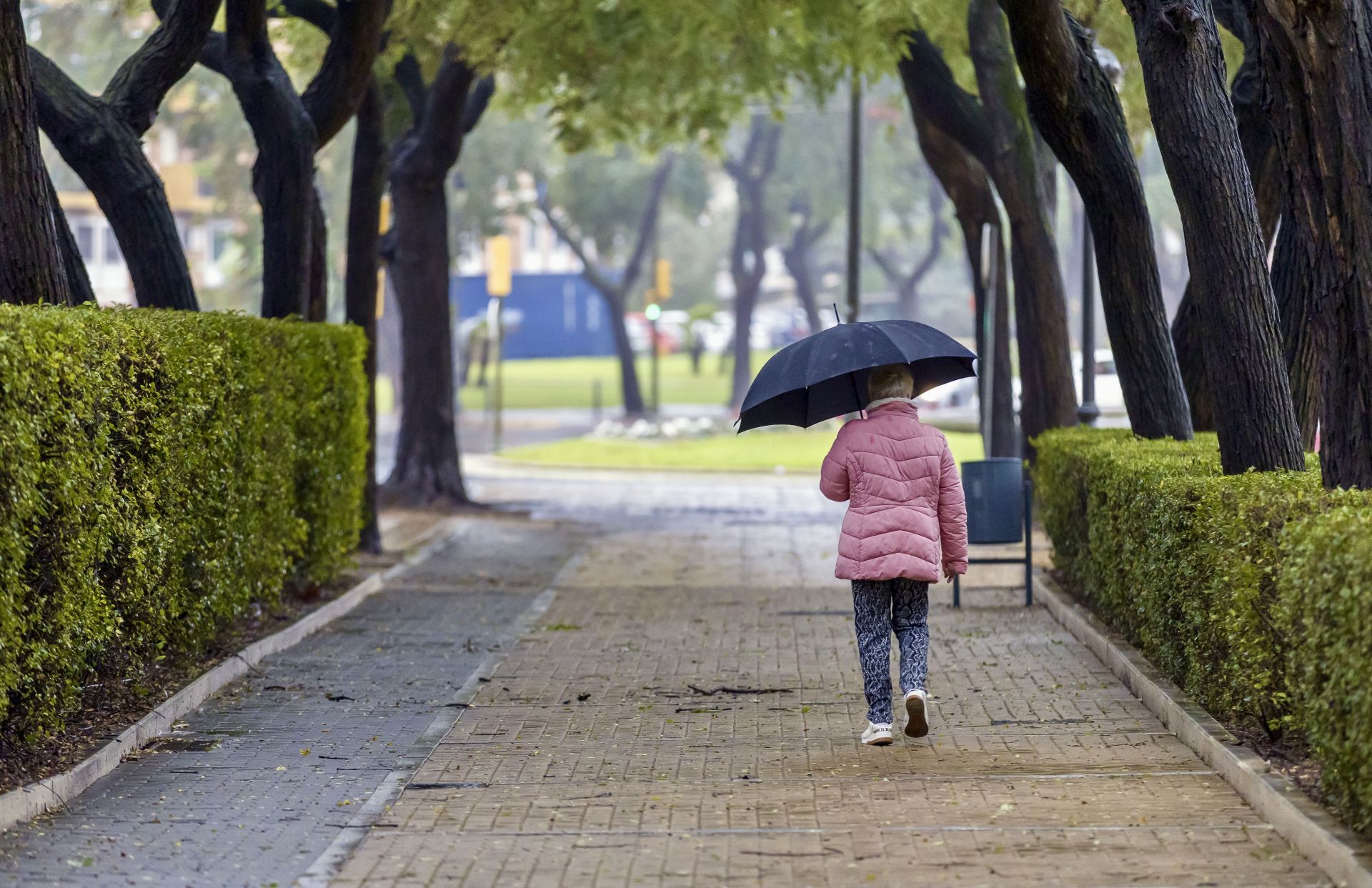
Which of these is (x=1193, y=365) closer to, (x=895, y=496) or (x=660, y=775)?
(x=895, y=496)

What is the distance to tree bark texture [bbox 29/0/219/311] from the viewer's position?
11.4 m

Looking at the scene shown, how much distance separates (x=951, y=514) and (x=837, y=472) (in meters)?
0.53

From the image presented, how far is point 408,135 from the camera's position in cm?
1964

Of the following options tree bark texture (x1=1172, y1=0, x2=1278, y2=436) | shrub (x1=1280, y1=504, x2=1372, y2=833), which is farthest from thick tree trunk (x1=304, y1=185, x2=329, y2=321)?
shrub (x1=1280, y1=504, x2=1372, y2=833)

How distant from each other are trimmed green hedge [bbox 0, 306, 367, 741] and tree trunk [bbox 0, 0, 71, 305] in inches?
20.3

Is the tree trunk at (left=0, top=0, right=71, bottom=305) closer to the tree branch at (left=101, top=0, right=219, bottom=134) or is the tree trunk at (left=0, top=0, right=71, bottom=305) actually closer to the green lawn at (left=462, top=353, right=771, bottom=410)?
the tree branch at (left=101, top=0, right=219, bottom=134)

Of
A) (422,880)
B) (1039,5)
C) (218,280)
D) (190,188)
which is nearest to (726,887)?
(422,880)

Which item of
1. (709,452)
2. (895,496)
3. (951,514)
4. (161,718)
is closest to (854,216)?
(709,452)

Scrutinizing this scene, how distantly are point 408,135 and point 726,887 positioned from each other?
14.9m

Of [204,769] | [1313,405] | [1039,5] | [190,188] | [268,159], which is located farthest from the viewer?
[190,188]

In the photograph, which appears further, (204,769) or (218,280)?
(218,280)

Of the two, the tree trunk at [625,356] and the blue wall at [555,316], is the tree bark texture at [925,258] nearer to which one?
the tree trunk at [625,356]

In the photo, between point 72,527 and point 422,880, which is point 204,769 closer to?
point 72,527

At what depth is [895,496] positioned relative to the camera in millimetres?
7918
